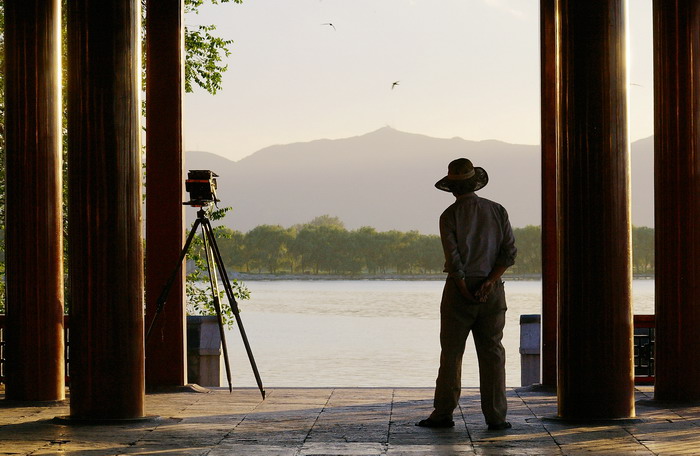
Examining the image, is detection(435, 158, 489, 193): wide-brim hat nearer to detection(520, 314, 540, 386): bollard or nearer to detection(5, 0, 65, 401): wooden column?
detection(5, 0, 65, 401): wooden column

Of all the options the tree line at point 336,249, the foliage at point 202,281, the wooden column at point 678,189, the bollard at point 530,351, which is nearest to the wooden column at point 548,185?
the wooden column at point 678,189

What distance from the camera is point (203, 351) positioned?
40.8ft

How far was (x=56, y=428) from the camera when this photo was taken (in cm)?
703

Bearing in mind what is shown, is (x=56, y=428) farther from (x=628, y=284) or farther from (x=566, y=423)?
(x=628, y=284)

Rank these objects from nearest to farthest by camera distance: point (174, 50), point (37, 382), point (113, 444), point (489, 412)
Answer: point (113, 444) → point (489, 412) → point (37, 382) → point (174, 50)

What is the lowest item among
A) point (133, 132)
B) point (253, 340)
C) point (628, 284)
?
point (253, 340)

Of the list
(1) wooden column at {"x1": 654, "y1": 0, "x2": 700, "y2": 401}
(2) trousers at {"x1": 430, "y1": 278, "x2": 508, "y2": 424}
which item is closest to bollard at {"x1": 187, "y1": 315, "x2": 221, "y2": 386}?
(1) wooden column at {"x1": 654, "y1": 0, "x2": 700, "y2": 401}

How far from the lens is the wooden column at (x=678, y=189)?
8516mm

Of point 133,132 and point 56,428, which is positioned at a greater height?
point 133,132

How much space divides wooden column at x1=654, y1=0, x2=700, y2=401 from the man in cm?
202

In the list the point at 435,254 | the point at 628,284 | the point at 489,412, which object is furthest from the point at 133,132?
the point at 435,254

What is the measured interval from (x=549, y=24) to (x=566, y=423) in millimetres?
3820

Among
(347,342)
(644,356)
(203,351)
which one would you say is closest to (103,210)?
(644,356)

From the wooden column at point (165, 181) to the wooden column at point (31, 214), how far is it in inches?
39.8
